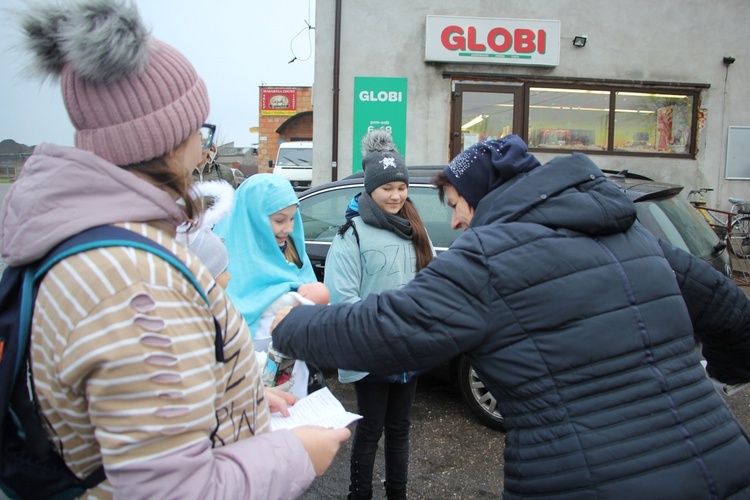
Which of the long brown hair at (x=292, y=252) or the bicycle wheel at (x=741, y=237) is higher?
the long brown hair at (x=292, y=252)

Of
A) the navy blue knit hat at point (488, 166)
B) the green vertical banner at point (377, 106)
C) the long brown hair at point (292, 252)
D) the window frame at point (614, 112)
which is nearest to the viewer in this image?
the navy blue knit hat at point (488, 166)

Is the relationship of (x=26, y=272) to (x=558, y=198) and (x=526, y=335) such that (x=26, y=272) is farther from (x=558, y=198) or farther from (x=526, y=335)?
(x=558, y=198)

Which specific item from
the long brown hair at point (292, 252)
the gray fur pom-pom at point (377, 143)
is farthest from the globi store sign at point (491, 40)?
the long brown hair at point (292, 252)

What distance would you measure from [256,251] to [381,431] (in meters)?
1.16

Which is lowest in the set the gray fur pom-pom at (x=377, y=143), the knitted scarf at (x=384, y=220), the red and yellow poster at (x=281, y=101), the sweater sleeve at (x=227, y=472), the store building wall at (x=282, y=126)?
the sweater sleeve at (x=227, y=472)

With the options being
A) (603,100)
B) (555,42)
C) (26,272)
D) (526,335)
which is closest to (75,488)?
(26,272)

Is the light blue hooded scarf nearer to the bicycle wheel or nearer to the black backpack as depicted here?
the black backpack

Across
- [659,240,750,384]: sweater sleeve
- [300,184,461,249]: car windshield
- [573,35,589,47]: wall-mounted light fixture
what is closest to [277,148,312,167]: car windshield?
[573,35,589,47]: wall-mounted light fixture

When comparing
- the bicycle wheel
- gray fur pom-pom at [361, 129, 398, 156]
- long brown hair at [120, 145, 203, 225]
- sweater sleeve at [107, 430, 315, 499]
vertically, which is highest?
gray fur pom-pom at [361, 129, 398, 156]

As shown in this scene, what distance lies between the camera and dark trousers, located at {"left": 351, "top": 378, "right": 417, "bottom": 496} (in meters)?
2.82

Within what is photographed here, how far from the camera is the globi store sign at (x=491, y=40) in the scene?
9.42 metres

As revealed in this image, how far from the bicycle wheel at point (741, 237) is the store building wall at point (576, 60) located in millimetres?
1014

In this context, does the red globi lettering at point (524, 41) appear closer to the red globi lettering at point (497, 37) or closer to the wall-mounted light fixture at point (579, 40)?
the red globi lettering at point (497, 37)

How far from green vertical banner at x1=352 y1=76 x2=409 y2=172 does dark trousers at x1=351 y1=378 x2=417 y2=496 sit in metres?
7.01
